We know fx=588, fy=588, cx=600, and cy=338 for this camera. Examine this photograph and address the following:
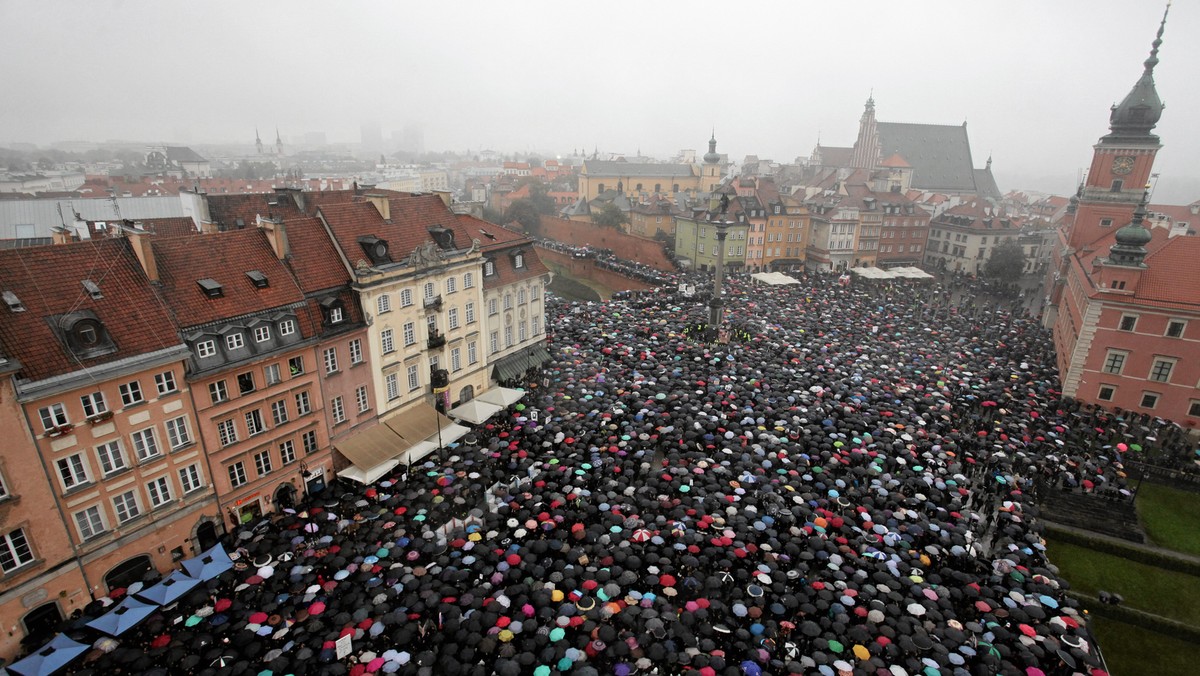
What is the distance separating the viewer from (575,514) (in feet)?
87.0

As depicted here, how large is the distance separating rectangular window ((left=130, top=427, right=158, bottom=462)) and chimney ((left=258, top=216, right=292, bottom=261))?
996cm

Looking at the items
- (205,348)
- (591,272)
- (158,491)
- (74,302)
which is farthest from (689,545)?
(591,272)

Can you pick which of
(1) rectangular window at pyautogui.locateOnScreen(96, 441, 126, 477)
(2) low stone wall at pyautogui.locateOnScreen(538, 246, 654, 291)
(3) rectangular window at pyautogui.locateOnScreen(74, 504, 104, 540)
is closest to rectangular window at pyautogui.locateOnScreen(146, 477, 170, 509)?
(1) rectangular window at pyautogui.locateOnScreen(96, 441, 126, 477)

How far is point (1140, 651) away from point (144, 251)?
139 ft

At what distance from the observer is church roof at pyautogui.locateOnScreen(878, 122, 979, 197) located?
12056cm

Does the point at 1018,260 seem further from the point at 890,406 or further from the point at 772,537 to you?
the point at 772,537

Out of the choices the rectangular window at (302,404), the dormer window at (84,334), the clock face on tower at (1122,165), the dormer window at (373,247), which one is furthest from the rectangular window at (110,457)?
the clock face on tower at (1122,165)

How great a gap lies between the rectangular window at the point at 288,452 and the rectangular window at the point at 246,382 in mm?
3360

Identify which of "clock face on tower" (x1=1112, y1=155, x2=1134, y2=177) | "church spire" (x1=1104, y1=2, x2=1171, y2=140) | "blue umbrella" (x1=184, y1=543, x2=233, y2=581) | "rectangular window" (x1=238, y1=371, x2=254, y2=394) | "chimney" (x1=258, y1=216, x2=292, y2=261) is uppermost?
"church spire" (x1=1104, y1=2, x2=1171, y2=140)

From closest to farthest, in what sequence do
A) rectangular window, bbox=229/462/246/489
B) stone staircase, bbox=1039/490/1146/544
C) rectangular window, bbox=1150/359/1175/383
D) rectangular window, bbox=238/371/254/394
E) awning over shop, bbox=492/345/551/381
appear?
rectangular window, bbox=238/371/254/394 → rectangular window, bbox=229/462/246/489 → stone staircase, bbox=1039/490/1146/544 → rectangular window, bbox=1150/359/1175/383 → awning over shop, bbox=492/345/551/381

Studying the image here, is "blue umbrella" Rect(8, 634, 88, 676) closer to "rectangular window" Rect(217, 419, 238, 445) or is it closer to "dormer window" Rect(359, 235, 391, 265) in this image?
"rectangular window" Rect(217, 419, 238, 445)

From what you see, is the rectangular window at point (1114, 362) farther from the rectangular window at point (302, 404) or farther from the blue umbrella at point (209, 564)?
the blue umbrella at point (209, 564)

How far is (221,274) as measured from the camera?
26703 millimetres

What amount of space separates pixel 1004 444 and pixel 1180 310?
15.9 metres
